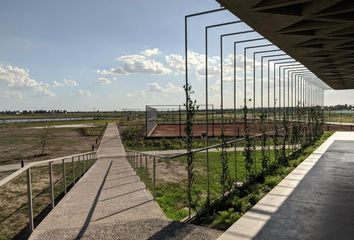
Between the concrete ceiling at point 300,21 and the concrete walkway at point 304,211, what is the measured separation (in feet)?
10.3

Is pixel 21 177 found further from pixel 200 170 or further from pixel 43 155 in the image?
pixel 43 155

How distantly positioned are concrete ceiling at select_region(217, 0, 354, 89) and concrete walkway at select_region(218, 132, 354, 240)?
3136 millimetres

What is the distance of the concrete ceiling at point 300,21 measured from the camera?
A: 5359mm

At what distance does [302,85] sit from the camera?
746 inches

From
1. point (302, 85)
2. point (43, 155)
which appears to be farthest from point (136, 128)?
point (302, 85)

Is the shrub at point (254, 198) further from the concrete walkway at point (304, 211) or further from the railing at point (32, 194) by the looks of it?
the railing at point (32, 194)

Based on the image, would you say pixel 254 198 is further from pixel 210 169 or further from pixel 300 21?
pixel 210 169

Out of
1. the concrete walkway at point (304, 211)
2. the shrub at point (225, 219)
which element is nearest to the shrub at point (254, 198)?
the concrete walkway at point (304, 211)

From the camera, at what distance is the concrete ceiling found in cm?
536

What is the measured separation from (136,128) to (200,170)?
16.0m

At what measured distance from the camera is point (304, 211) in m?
5.55

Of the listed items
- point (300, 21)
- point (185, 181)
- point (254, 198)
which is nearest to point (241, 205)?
point (254, 198)

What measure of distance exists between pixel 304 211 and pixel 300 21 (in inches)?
145

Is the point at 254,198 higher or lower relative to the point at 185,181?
higher
